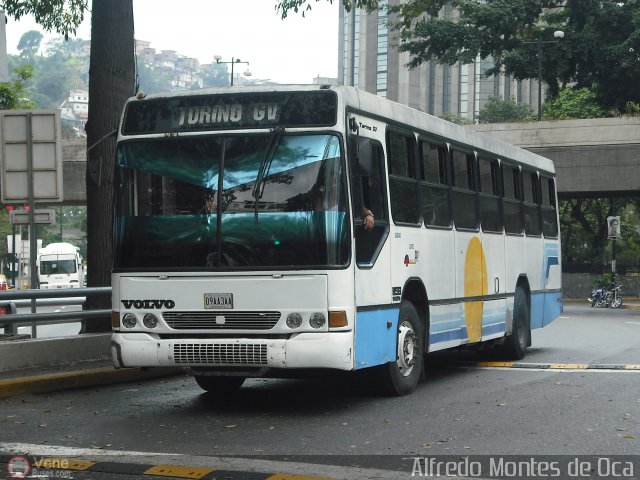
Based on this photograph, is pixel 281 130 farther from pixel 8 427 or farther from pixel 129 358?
pixel 8 427

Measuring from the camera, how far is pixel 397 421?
33.1 feet

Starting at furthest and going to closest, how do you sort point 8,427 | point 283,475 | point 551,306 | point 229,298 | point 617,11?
1. point 617,11
2. point 551,306
3. point 229,298
4. point 8,427
5. point 283,475

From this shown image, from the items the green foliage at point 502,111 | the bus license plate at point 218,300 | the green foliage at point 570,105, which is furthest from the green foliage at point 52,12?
the green foliage at point 502,111

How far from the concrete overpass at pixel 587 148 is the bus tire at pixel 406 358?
25150mm

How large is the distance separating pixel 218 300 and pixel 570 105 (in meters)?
56.7

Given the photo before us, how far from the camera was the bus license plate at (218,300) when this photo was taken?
10516mm

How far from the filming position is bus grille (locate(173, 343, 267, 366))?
10375 millimetres

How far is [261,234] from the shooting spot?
1044 centimetres

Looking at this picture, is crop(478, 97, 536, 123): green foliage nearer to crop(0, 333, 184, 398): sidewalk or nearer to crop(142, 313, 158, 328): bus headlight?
crop(0, 333, 184, 398): sidewalk

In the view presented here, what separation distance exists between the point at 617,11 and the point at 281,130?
43789 millimetres

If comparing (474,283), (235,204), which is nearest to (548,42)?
(474,283)

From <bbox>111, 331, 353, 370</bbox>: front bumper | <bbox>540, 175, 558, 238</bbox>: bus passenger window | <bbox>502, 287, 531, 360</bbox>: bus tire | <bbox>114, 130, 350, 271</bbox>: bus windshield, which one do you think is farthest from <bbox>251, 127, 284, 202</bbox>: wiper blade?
<bbox>540, 175, 558, 238</bbox>: bus passenger window

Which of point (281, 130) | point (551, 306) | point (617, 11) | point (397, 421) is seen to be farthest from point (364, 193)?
point (617, 11)

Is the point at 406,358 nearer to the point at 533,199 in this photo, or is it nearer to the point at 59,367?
the point at 59,367
